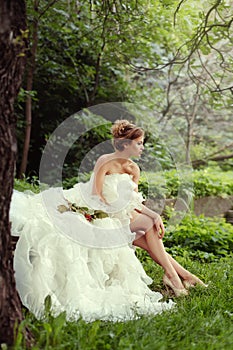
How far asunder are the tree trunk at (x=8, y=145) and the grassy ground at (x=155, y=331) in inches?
4.7

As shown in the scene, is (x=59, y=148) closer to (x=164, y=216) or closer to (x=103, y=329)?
(x=164, y=216)

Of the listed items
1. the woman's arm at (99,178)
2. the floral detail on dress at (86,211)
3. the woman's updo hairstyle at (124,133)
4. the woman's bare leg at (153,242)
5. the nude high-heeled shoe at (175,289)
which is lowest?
the nude high-heeled shoe at (175,289)

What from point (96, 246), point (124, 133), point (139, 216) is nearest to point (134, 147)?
point (124, 133)

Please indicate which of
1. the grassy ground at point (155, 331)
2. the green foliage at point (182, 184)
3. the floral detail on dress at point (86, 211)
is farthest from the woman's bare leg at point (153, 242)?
the green foliage at point (182, 184)

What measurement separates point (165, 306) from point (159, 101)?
708 centimetres

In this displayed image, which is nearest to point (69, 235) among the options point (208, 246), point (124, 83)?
point (208, 246)

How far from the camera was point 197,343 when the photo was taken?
2.31 meters

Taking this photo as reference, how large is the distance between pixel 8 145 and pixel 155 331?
1147 millimetres

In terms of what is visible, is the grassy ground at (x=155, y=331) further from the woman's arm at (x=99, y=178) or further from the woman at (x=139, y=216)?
the woman's arm at (x=99, y=178)

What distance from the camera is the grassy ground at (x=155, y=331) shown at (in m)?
2.13

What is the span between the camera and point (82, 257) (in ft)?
9.97

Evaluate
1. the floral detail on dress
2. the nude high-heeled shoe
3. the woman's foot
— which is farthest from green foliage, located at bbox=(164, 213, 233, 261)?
the floral detail on dress

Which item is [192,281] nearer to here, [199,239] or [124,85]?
[199,239]

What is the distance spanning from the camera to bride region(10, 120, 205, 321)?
9.00 ft
